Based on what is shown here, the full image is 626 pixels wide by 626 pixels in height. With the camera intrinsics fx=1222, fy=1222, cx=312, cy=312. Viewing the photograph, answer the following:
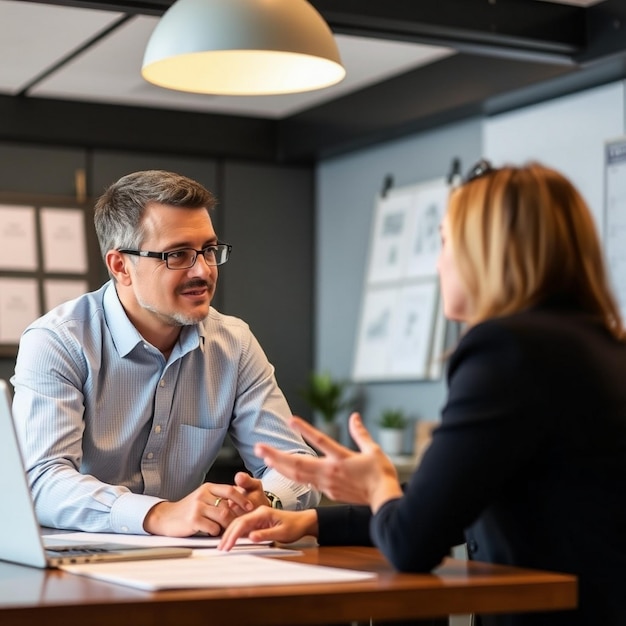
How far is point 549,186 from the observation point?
1.73 meters

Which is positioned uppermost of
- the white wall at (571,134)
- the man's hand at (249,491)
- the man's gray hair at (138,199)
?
the white wall at (571,134)

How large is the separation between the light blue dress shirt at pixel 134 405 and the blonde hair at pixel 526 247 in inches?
38.3

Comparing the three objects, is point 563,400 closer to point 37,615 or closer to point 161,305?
point 37,615

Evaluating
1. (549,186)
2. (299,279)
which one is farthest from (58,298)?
(549,186)

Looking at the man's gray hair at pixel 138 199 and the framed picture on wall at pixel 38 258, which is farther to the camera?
the framed picture on wall at pixel 38 258

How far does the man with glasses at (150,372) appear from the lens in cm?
258

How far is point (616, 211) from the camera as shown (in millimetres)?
4953

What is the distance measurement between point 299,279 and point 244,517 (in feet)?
16.9

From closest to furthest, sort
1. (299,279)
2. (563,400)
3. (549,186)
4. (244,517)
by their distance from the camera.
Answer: (563,400) < (549,186) < (244,517) < (299,279)

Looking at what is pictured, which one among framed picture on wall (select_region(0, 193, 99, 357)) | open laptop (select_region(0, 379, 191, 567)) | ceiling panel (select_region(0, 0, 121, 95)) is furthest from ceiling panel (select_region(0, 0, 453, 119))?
open laptop (select_region(0, 379, 191, 567))

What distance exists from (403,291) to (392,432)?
2.35ft

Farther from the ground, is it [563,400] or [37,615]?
[563,400]

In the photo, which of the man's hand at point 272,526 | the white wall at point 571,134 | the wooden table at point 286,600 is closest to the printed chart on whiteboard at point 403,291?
the white wall at point 571,134

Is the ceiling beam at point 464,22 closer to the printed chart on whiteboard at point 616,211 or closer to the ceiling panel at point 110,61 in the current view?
the ceiling panel at point 110,61
